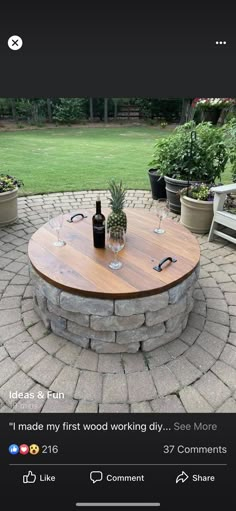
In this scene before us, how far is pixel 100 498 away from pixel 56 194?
5.02 m

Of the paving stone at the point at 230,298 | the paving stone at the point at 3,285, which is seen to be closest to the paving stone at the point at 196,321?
the paving stone at the point at 230,298

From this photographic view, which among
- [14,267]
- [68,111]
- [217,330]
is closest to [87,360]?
[217,330]

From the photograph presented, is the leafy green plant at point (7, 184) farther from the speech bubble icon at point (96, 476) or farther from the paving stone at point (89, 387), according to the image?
the speech bubble icon at point (96, 476)

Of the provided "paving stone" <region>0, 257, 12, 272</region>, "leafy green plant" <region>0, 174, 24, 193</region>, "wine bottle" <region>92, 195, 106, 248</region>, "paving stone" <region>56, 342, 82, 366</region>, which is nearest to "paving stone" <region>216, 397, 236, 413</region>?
"paving stone" <region>56, 342, 82, 366</region>

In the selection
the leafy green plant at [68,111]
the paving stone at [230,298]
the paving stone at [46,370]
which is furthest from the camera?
the leafy green plant at [68,111]

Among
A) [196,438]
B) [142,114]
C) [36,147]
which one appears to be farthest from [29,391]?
[142,114]

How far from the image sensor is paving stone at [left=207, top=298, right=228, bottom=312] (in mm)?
2855

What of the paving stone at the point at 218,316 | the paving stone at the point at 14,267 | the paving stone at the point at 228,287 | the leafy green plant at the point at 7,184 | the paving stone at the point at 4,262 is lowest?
the paving stone at the point at 218,316

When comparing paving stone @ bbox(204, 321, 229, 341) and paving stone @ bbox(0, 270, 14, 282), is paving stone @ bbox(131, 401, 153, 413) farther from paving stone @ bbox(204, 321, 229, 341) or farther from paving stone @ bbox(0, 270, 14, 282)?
paving stone @ bbox(0, 270, 14, 282)

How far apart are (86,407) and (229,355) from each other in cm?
116

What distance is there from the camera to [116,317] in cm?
220

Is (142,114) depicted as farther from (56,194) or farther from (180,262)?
(180,262)

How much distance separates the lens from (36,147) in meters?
11.1

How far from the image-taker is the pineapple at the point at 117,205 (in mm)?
2582
